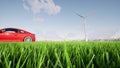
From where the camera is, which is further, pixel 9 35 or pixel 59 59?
pixel 9 35

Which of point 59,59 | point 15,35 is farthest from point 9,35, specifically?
point 59,59

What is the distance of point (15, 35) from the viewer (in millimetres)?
14492

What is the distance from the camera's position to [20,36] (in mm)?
14586

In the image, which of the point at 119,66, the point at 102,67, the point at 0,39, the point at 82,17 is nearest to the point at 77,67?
the point at 102,67

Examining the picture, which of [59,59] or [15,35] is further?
[15,35]

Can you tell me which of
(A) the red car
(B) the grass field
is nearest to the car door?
(A) the red car

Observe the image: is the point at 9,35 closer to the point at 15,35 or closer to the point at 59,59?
the point at 15,35

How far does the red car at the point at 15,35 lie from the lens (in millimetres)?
14078

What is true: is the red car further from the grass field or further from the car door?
the grass field

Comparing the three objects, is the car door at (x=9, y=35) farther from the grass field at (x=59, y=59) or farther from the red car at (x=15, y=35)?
the grass field at (x=59, y=59)

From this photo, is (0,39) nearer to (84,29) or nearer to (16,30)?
(16,30)

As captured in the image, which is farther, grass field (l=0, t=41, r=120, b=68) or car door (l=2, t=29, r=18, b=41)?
Result: car door (l=2, t=29, r=18, b=41)

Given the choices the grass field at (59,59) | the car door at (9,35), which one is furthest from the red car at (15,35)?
the grass field at (59,59)

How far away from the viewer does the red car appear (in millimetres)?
14078
